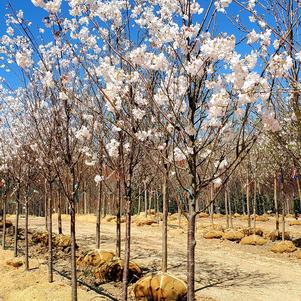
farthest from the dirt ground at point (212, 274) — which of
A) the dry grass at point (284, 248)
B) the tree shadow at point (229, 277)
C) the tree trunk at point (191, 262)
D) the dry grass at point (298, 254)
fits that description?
the tree trunk at point (191, 262)

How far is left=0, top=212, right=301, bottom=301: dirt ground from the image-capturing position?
30.7 feet

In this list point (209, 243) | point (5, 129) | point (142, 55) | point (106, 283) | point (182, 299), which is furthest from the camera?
point (209, 243)

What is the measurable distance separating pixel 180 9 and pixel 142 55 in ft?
3.73

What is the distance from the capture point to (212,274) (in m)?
11.9

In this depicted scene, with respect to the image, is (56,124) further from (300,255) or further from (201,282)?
(300,255)

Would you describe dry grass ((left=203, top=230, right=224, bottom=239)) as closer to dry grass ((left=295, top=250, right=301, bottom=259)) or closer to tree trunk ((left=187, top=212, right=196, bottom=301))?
dry grass ((left=295, top=250, right=301, bottom=259))

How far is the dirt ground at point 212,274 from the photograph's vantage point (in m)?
9.35

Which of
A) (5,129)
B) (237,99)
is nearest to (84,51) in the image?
(237,99)

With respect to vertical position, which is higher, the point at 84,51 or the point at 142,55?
the point at 84,51

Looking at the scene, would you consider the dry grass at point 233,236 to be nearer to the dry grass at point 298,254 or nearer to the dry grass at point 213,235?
the dry grass at point 213,235

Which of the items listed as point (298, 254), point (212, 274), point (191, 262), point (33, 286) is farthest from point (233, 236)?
point (191, 262)

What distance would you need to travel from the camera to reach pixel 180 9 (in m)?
5.09

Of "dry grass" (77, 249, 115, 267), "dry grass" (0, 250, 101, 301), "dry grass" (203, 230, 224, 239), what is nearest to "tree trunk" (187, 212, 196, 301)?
"dry grass" (0, 250, 101, 301)

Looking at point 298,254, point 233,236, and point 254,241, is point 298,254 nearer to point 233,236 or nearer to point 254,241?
point 254,241
